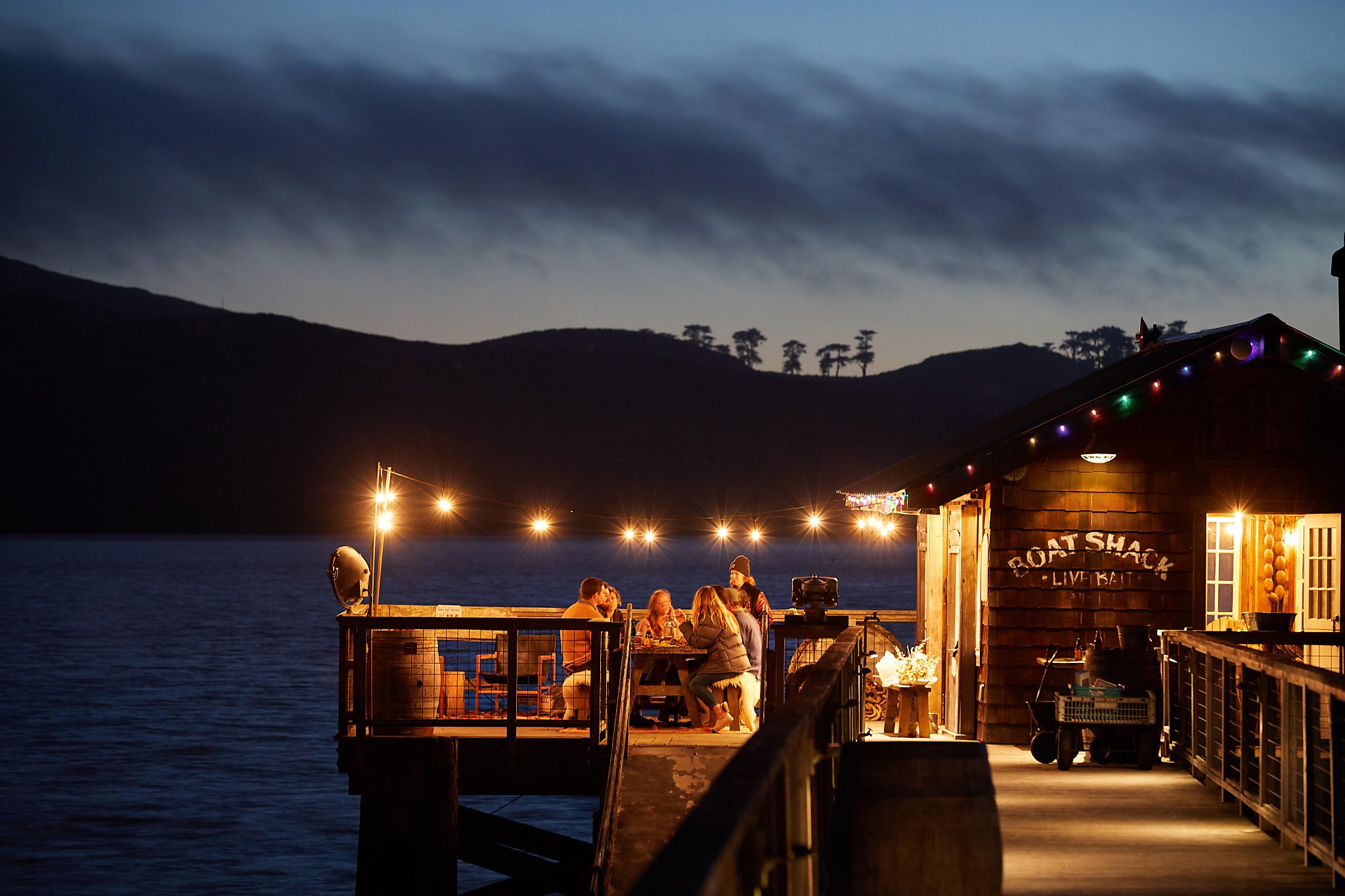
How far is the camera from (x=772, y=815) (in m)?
4.34

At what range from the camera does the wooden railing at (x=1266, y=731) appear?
23.3 ft

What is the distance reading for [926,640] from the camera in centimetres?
1583

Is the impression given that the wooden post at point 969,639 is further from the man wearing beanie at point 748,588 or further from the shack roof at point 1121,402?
the man wearing beanie at point 748,588

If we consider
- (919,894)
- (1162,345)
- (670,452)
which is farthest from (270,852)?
(670,452)

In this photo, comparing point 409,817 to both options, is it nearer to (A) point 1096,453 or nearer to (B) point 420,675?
(B) point 420,675

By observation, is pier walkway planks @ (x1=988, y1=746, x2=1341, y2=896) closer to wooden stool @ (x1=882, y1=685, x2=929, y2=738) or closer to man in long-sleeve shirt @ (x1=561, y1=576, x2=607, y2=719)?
wooden stool @ (x1=882, y1=685, x2=929, y2=738)

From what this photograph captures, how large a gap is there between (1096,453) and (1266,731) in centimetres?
476

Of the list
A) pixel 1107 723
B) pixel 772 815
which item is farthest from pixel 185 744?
pixel 772 815

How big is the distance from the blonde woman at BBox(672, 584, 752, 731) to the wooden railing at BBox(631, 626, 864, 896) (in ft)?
19.8

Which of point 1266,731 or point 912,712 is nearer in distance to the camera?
point 1266,731

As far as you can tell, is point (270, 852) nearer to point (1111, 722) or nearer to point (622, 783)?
point (622, 783)

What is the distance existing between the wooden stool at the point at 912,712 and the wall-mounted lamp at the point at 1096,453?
2.66m

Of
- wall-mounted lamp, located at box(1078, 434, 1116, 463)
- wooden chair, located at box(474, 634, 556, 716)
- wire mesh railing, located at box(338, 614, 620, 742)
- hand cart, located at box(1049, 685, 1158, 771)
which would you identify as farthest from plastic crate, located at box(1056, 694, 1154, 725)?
wooden chair, located at box(474, 634, 556, 716)

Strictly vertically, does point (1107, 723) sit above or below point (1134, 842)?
above
